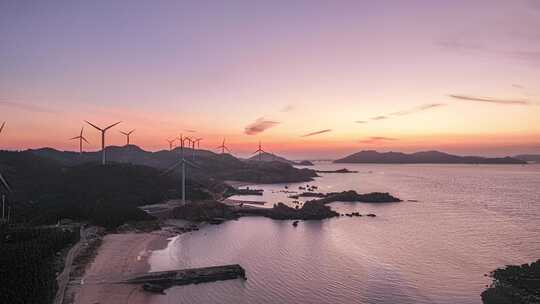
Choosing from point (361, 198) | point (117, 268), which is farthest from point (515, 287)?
point (361, 198)

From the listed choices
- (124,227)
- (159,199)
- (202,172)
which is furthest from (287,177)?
(124,227)

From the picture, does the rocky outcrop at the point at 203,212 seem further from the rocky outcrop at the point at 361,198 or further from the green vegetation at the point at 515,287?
the green vegetation at the point at 515,287

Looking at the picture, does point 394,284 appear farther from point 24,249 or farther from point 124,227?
point 124,227

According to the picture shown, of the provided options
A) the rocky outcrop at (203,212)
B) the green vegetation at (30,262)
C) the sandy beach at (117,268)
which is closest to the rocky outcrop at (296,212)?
the rocky outcrop at (203,212)

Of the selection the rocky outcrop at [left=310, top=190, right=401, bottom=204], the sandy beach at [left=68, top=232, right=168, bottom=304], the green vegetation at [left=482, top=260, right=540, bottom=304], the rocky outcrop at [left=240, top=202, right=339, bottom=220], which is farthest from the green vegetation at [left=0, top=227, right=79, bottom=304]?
the rocky outcrop at [left=310, top=190, right=401, bottom=204]

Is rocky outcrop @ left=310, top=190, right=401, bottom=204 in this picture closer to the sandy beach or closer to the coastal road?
the sandy beach

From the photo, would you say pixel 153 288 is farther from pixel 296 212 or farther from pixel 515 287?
pixel 296 212
